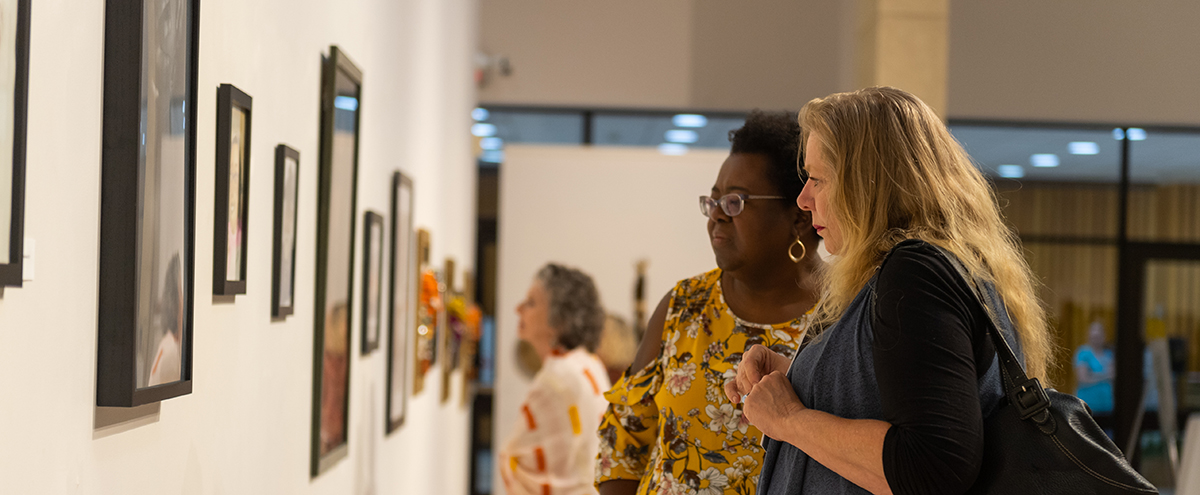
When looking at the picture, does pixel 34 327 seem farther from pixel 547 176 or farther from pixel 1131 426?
pixel 1131 426

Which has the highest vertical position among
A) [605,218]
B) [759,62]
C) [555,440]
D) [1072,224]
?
[759,62]

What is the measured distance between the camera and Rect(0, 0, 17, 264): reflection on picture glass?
1044 millimetres

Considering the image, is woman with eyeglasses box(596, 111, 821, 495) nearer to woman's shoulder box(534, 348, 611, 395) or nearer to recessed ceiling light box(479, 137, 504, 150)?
woman's shoulder box(534, 348, 611, 395)

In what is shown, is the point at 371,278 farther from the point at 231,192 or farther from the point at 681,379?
the point at 681,379

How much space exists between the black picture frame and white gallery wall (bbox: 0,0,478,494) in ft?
0.07

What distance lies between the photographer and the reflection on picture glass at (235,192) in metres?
1.84

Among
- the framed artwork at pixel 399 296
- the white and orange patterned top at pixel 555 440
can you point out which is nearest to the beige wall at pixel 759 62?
the framed artwork at pixel 399 296

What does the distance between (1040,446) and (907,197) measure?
358 millimetres

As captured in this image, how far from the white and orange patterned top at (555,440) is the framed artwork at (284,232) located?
4.85 ft

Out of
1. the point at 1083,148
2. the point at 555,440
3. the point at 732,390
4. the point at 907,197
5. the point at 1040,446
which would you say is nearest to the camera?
the point at 1040,446

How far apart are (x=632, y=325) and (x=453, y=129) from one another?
63.6 inches

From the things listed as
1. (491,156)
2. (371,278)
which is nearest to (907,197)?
(371,278)

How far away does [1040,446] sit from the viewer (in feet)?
3.83

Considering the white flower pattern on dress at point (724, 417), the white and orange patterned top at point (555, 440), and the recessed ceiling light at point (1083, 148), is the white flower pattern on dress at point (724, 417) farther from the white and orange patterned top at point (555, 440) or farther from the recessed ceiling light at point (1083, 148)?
the recessed ceiling light at point (1083, 148)
